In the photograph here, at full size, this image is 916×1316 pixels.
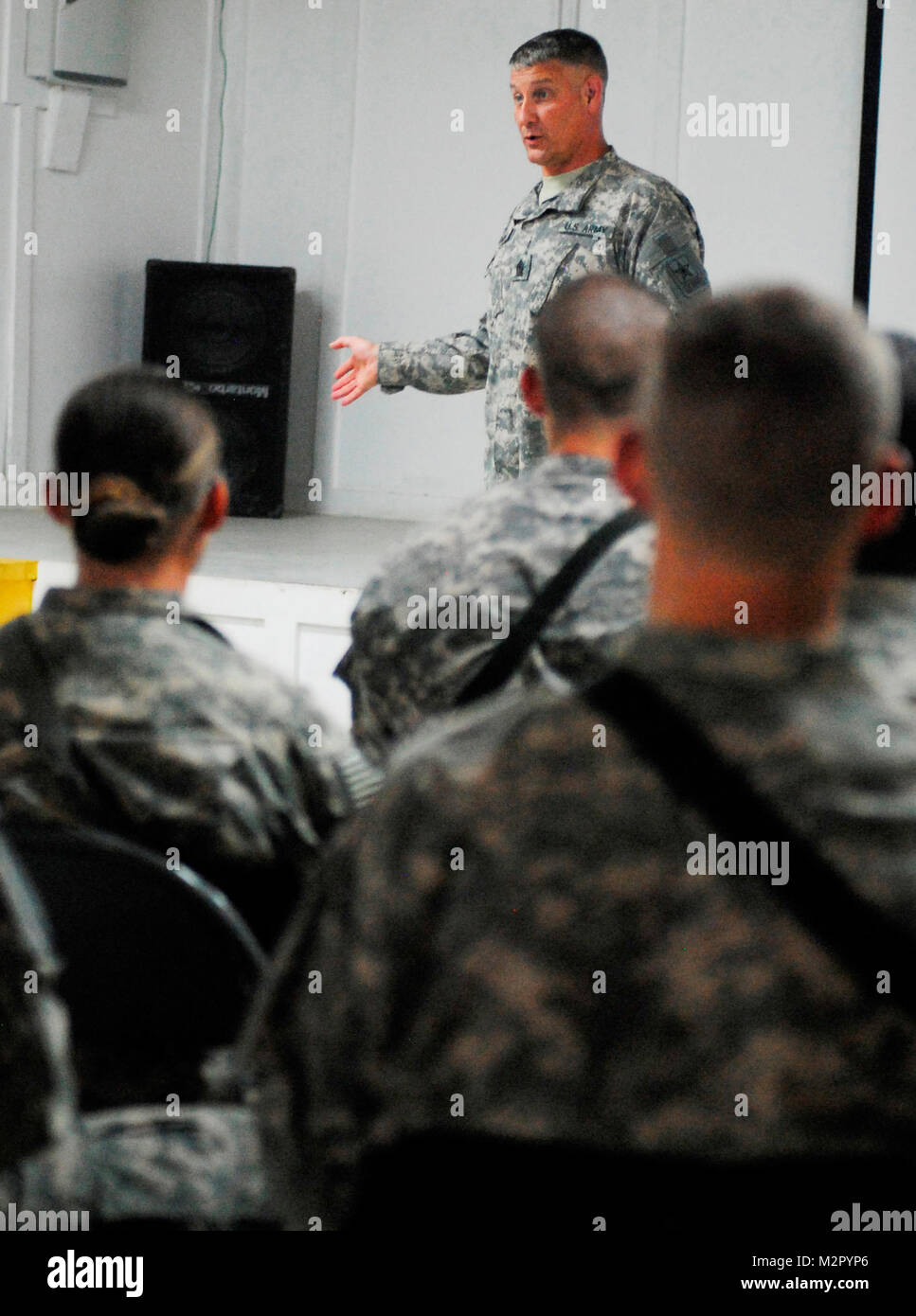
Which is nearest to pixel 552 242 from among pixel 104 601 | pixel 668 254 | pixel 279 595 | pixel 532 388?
pixel 668 254

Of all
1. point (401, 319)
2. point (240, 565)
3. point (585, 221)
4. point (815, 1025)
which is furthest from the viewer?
point (401, 319)

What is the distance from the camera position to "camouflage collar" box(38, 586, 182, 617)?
133cm

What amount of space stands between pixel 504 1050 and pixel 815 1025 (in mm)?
154

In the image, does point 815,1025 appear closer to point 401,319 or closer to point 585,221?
point 585,221

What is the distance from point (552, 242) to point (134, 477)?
2268 mm

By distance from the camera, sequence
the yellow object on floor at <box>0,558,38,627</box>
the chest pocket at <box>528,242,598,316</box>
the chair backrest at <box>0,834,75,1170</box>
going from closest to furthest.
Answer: the chair backrest at <box>0,834,75,1170</box> < the yellow object on floor at <box>0,558,38,627</box> < the chest pocket at <box>528,242,598,316</box>

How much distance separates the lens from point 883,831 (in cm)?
80

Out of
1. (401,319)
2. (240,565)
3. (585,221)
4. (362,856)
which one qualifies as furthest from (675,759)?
(401,319)

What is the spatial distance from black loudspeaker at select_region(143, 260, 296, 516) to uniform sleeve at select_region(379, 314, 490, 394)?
90.9 inches

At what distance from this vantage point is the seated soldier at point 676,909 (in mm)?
800

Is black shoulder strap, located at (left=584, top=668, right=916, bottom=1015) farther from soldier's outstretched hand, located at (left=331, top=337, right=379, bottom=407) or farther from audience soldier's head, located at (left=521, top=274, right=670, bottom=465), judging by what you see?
soldier's outstretched hand, located at (left=331, top=337, right=379, bottom=407)

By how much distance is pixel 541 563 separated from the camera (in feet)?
5.39

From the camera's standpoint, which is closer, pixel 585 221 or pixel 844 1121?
pixel 844 1121

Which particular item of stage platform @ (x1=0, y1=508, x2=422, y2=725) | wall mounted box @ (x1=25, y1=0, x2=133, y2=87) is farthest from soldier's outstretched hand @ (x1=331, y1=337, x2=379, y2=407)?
wall mounted box @ (x1=25, y1=0, x2=133, y2=87)
